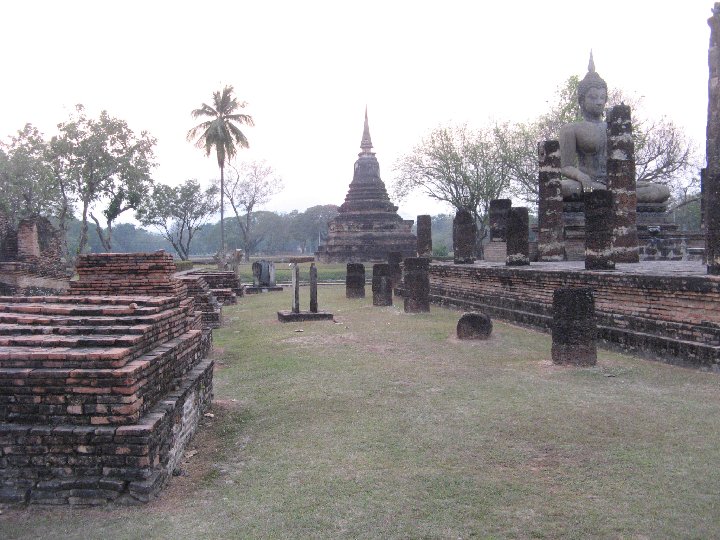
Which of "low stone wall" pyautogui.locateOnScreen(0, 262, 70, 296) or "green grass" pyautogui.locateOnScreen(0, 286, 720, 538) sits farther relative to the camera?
"low stone wall" pyautogui.locateOnScreen(0, 262, 70, 296)

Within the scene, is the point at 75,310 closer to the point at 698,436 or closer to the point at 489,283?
the point at 698,436

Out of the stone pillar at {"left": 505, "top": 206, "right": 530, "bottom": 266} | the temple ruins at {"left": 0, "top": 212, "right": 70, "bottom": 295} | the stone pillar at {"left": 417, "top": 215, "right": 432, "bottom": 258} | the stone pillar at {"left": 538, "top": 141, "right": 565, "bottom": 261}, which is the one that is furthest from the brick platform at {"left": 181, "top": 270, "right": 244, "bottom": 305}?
the stone pillar at {"left": 538, "top": 141, "right": 565, "bottom": 261}

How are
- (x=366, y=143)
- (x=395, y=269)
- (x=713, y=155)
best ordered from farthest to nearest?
(x=366, y=143)
(x=395, y=269)
(x=713, y=155)

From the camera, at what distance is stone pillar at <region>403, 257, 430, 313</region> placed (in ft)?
44.7

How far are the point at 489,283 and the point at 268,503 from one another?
33.1ft

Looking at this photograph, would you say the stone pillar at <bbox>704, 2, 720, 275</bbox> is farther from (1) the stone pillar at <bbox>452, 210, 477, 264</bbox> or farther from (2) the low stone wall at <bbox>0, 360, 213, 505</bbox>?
(2) the low stone wall at <bbox>0, 360, 213, 505</bbox>

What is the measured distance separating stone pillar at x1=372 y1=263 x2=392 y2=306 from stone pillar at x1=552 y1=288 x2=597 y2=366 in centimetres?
799

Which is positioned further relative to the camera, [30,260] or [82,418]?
[30,260]

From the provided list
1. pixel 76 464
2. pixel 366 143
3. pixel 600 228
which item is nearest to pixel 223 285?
pixel 600 228

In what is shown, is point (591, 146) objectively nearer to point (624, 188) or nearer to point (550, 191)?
point (550, 191)

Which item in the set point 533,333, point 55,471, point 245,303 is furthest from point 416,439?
point 245,303

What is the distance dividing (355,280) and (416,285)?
466 centimetres

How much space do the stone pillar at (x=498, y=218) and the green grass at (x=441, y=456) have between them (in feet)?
30.5

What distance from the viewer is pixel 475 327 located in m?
9.66
